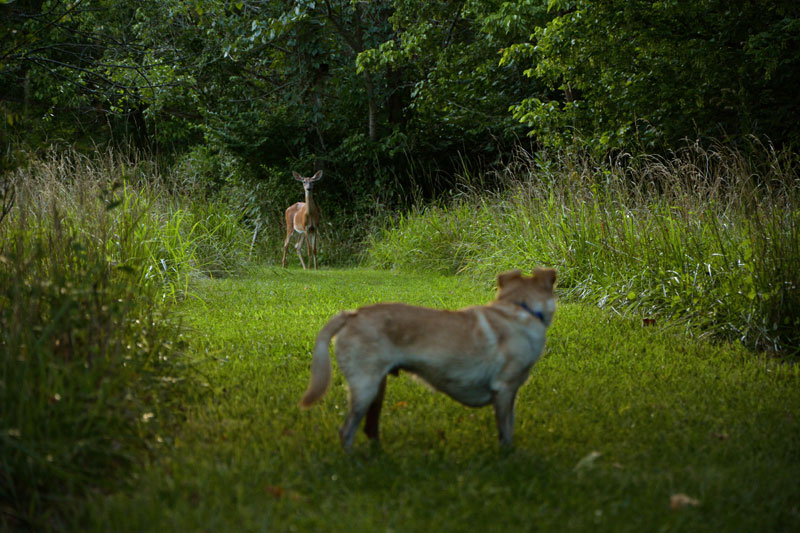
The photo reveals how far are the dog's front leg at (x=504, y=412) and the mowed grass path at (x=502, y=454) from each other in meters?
0.09

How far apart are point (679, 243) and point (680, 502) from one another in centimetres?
428

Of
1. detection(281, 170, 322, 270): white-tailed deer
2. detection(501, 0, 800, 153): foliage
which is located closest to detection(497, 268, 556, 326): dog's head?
detection(501, 0, 800, 153): foliage

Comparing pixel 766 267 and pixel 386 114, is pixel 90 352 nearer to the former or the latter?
pixel 766 267

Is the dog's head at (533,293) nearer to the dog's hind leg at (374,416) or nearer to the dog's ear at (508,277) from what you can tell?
the dog's ear at (508,277)

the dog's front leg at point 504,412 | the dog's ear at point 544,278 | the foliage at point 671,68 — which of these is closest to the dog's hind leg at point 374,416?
the dog's front leg at point 504,412

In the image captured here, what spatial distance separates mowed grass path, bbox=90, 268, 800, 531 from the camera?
2.59 meters

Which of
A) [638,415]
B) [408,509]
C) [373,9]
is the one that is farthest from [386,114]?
[408,509]

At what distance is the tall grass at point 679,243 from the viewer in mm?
5453

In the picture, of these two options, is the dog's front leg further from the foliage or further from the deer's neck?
the deer's neck

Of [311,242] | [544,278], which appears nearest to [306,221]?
[311,242]

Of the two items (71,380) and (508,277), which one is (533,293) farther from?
(71,380)

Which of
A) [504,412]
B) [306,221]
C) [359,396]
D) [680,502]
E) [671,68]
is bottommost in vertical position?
[306,221]

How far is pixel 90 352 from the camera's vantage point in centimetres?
334

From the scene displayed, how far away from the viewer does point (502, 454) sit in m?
3.28
